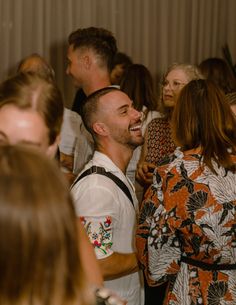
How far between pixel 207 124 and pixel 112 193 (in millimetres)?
429

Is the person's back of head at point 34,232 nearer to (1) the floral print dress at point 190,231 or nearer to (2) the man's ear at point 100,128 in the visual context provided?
(1) the floral print dress at point 190,231

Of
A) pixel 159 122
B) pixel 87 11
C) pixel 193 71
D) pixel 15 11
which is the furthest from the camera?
pixel 87 11

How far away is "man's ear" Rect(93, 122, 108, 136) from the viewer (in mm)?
2667

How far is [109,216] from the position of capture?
7.68ft

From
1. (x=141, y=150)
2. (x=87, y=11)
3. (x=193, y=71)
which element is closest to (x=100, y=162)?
(x=141, y=150)

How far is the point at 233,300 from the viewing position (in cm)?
246

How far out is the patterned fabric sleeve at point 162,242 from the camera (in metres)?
2.43

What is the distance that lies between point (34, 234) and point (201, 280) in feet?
5.12

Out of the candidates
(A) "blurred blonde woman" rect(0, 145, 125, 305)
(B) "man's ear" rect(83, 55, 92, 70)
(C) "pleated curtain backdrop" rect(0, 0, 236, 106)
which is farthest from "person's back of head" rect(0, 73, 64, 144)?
(C) "pleated curtain backdrop" rect(0, 0, 236, 106)

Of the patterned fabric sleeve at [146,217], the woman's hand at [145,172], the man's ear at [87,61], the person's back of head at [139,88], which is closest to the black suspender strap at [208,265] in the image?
the patterned fabric sleeve at [146,217]

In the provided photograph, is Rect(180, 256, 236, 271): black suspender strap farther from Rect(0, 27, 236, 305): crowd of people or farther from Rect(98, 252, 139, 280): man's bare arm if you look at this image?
Rect(98, 252, 139, 280): man's bare arm

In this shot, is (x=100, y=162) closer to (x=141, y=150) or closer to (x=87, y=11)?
(x=141, y=150)

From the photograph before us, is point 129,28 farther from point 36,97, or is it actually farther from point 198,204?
point 36,97

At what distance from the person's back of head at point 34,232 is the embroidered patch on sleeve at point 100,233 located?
4.02ft
